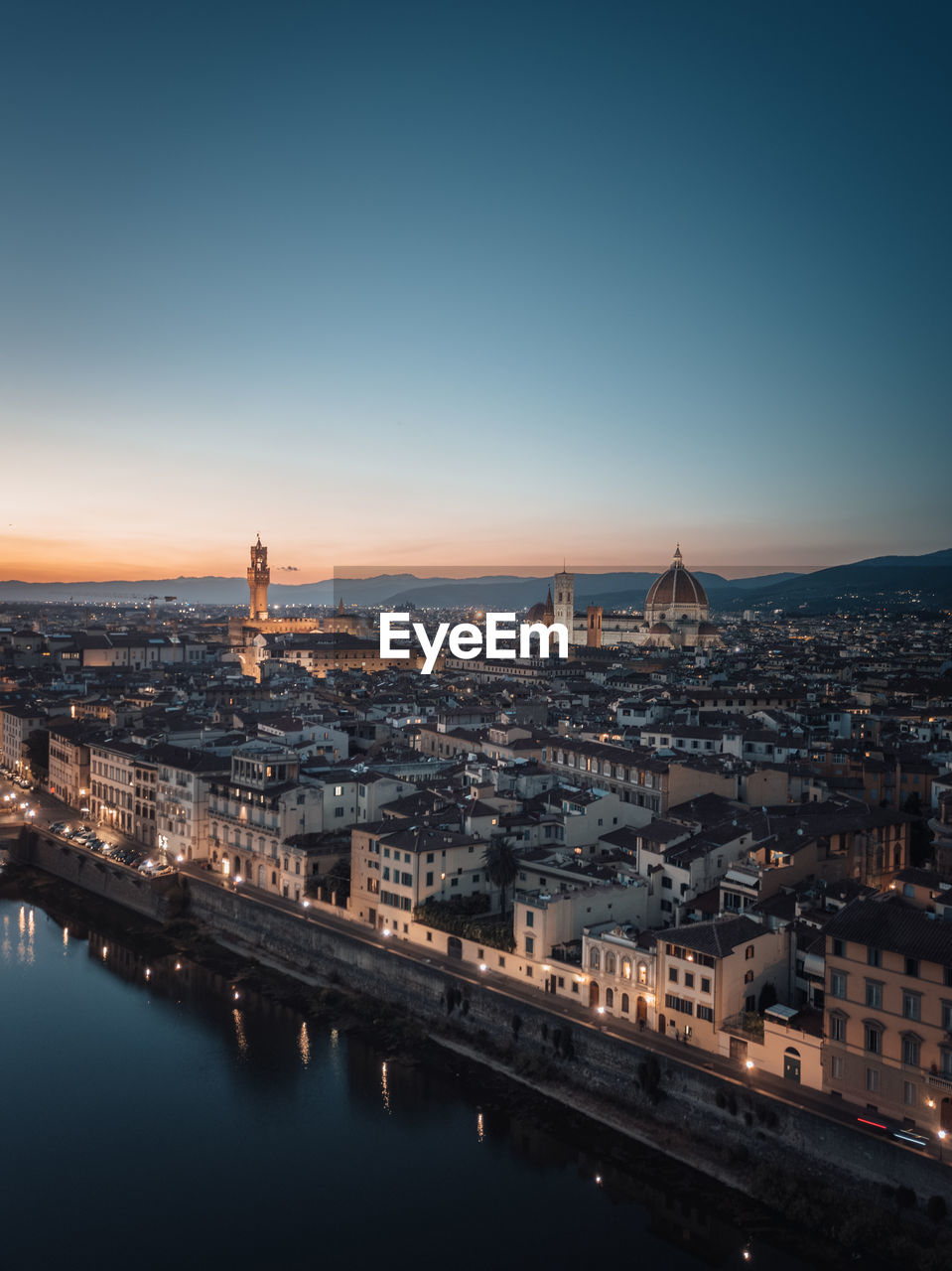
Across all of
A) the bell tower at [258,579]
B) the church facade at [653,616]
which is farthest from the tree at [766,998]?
the bell tower at [258,579]

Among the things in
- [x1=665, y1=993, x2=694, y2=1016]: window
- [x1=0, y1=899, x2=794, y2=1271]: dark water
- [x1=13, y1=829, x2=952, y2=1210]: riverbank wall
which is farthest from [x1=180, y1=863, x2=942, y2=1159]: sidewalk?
[x1=0, y1=899, x2=794, y2=1271]: dark water

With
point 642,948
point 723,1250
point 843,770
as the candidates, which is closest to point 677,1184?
point 723,1250

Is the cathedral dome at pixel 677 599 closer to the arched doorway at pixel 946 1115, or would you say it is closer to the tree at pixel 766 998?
the tree at pixel 766 998

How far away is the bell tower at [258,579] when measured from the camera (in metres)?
114

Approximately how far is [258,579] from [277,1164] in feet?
336

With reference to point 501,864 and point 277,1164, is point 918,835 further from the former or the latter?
point 277,1164

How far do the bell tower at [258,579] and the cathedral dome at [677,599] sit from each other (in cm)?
4180

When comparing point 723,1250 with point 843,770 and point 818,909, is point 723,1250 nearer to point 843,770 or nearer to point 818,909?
point 818,909

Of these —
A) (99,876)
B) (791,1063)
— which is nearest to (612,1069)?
(791,1063)

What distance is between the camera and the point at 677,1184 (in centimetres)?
1511

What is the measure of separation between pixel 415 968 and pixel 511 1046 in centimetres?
263

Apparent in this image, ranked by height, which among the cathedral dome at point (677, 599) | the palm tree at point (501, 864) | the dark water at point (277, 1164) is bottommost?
the dark water at point (277, 1164)

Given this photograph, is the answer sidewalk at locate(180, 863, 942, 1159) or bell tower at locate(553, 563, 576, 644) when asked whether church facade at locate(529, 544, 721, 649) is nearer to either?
bell tower at locate(553, 563, 576, 644)

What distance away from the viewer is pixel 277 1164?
1619 cm
